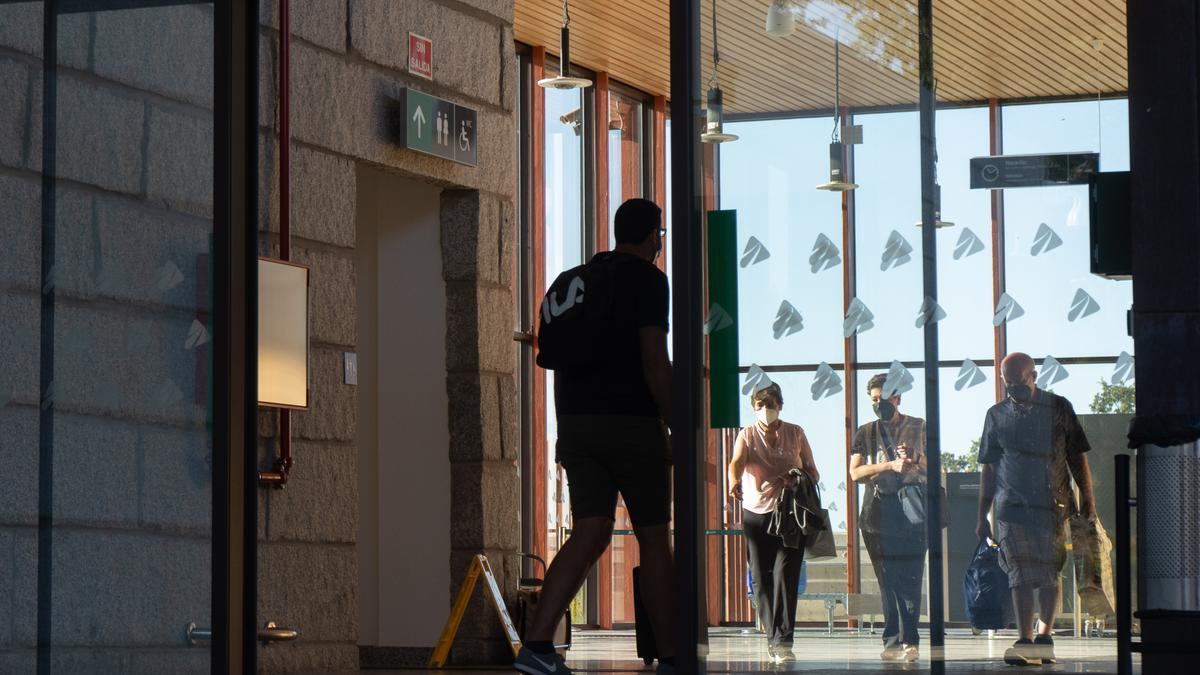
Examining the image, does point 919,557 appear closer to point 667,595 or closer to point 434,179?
point 667,595

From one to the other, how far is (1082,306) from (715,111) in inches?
41.0

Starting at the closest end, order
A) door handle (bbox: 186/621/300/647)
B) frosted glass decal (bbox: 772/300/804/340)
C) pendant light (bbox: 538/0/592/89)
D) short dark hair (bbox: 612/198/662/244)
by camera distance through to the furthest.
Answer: frosted glass decal (bbox: 772/300/804/340)
door handle (bbox: 186/621/300/647)
short dark hair (bbox: 612/198/662/244)
pendant light (bbox: 538/0/592/89)

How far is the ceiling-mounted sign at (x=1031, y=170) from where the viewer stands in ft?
13.9

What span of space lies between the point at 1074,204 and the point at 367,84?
3540 millimetres

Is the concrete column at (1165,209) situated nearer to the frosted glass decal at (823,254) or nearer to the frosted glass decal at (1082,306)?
the frosted glass decal at (1082,306)

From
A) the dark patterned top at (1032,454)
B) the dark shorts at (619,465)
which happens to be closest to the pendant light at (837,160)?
the dark patterned top at (1032,454)

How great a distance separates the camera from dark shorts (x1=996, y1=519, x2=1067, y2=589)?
4238 millimetres

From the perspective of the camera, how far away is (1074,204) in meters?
4.27

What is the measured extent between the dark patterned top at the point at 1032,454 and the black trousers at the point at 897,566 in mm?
241

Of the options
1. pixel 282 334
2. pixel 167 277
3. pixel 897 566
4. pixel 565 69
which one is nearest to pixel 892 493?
pixel 897 566

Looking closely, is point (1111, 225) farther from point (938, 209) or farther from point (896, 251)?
point (896, 251)

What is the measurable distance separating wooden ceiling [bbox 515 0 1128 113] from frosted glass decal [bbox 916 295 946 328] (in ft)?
1.69

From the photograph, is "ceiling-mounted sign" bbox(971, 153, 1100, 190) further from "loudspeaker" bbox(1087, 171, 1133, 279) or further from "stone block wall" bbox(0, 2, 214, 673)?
"stone block wall" bbox(0, 2, 214, 673)

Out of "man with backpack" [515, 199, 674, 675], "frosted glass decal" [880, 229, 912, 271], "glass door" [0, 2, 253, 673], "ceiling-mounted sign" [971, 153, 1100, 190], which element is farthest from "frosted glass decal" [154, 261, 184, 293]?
"ceiling-mounted sign" [971, 153, 1100, 190]
